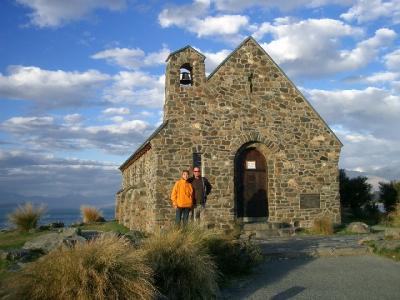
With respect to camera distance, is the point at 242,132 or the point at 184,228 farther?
the point at 242,132

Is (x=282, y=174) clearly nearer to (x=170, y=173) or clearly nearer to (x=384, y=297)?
(x=170, y=173)

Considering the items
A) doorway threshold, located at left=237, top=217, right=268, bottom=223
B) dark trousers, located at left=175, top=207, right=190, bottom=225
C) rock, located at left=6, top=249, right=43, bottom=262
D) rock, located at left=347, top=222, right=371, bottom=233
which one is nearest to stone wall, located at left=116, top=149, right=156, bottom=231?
doorway threshold, located at left=237, top=217, right=268, bottom=223

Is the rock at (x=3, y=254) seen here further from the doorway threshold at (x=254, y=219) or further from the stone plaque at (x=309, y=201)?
the stone plaque at (x=309, y=201)

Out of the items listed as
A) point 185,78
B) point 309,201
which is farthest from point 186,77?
point 309,201

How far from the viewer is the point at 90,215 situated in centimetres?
2719

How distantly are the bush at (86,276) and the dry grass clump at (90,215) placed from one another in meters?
20.7

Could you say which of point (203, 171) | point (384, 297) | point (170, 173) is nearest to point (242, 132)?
point (203, 171)

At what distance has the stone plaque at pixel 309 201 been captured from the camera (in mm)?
18547

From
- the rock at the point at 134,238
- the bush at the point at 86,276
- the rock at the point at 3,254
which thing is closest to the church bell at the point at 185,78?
the rock at the point at 134,238

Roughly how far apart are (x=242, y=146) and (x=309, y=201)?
363 cm

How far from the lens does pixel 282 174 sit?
18.4m

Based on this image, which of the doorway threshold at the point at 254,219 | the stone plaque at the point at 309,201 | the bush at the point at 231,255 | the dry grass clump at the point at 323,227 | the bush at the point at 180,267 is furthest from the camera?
the stone plaque at the point at 309,201

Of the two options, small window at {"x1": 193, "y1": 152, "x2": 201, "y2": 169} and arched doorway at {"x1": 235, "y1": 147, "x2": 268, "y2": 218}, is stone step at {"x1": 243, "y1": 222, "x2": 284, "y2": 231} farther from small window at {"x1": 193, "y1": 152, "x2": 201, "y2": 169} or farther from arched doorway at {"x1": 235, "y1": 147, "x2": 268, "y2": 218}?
small window at {"x1": 193, "y1": 152, "x2": 201, "y2": 169}

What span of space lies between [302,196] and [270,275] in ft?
30.8
